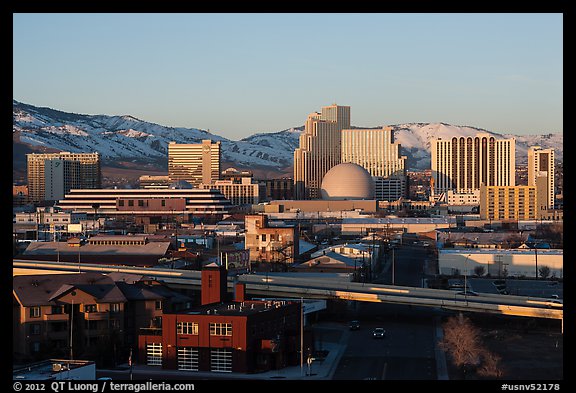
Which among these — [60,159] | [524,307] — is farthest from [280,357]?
[60,159]

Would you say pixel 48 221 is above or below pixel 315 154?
below

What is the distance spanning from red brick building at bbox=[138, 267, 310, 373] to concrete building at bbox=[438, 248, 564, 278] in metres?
22.0

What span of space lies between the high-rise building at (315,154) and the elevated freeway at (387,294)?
309 feet

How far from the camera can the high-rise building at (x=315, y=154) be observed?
131163mm

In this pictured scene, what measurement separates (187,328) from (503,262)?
80.5 ft

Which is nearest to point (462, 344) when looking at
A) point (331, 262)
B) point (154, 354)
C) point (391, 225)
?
point (154, 354)

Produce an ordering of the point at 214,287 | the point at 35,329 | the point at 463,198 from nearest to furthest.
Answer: the point at 35,329 → the point at 214,287 → the point at 463,198

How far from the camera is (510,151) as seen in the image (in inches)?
4737

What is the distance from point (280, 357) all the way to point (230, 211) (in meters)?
69.9

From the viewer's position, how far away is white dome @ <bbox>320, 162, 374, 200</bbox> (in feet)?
335

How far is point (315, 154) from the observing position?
144m

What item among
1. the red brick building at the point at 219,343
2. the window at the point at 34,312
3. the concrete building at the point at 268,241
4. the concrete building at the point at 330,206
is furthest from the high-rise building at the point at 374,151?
the red brick building at the point at 219,343

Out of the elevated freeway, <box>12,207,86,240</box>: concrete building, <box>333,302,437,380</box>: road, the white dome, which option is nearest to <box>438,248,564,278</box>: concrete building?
<box>333,302,437,380</box>: road

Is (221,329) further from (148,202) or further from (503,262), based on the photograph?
(148,202)
